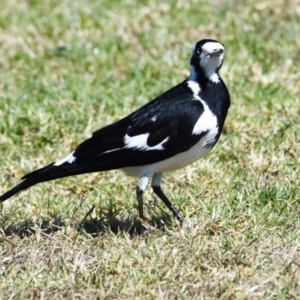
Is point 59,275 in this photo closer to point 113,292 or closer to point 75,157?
point 113,292

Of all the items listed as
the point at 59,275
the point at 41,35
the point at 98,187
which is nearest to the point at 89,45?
the point at 41,35

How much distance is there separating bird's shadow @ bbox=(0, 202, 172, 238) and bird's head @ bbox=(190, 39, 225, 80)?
921 mm

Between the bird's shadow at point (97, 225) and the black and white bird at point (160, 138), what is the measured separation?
0.35 feet

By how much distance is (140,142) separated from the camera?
5.06 metres

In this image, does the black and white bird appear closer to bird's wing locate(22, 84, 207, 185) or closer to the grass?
bird's wing locate(22, 84, 207, 185)

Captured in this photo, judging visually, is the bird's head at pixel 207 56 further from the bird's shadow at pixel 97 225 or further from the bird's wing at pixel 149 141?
the bird's shadow at pixel 97 225

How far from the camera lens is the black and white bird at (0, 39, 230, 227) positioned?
5004mm

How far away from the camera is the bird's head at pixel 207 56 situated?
516 cm

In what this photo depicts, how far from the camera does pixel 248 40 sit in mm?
7973

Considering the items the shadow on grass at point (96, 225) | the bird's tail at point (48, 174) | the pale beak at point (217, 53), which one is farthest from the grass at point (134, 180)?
the pale beak at point (217, 53)

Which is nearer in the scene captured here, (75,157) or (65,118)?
(75,157)

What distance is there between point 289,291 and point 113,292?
85cm

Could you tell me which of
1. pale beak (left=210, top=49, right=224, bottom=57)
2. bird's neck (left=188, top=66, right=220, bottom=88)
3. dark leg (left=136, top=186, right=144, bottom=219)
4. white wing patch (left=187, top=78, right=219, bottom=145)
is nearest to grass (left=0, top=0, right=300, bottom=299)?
dark leg (left=136, top=186, right=144, bottom=219)

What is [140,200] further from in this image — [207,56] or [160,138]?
[207,56]
